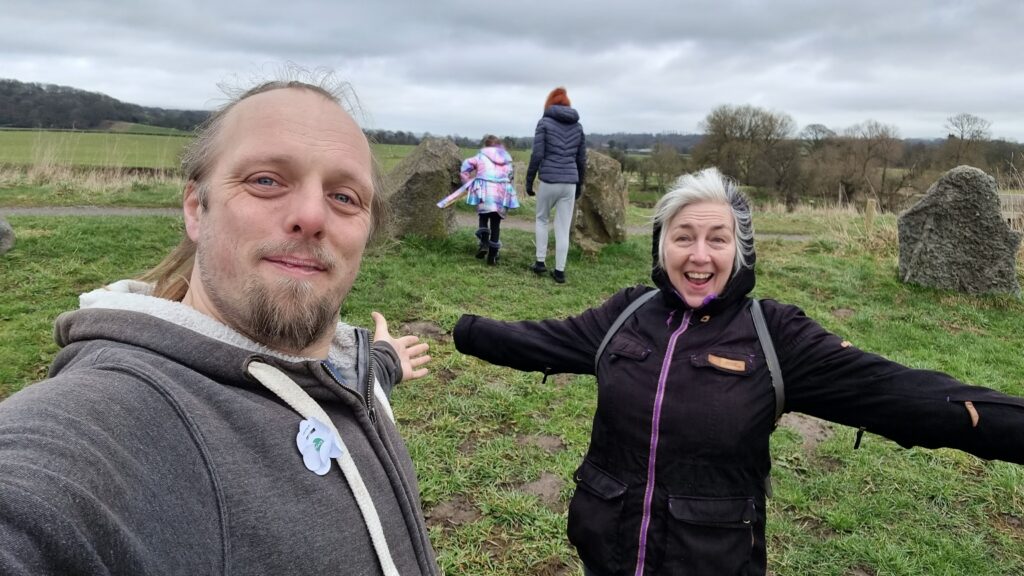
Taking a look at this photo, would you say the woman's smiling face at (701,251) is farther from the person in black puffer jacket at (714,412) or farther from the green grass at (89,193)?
the green grass at (89,193)

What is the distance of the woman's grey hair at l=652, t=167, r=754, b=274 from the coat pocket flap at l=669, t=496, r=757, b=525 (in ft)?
2.76

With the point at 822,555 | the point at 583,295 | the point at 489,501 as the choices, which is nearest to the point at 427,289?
the point at 583,295

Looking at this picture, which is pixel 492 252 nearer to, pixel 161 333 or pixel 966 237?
pixel 966 237

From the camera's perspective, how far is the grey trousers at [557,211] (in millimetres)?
7055

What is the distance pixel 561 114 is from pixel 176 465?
21.7 feet

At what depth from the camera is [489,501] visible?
10.2ft

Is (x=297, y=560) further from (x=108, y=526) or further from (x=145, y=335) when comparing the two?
(x=145, y=335)

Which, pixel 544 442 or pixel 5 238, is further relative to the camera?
pixel 5 238

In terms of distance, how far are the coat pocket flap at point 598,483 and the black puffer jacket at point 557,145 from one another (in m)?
5.33

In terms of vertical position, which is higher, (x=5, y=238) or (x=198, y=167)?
(x=198, y=167)

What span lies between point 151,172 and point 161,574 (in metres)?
15.8

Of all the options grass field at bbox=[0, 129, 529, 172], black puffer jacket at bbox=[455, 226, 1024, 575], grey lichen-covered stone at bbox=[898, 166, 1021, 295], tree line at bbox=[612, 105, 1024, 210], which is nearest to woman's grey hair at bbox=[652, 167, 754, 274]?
black puffer jacket at bbox=[455, 226, 1024, 575]

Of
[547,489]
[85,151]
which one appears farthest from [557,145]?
[85,151]

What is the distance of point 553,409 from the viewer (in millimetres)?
4195
